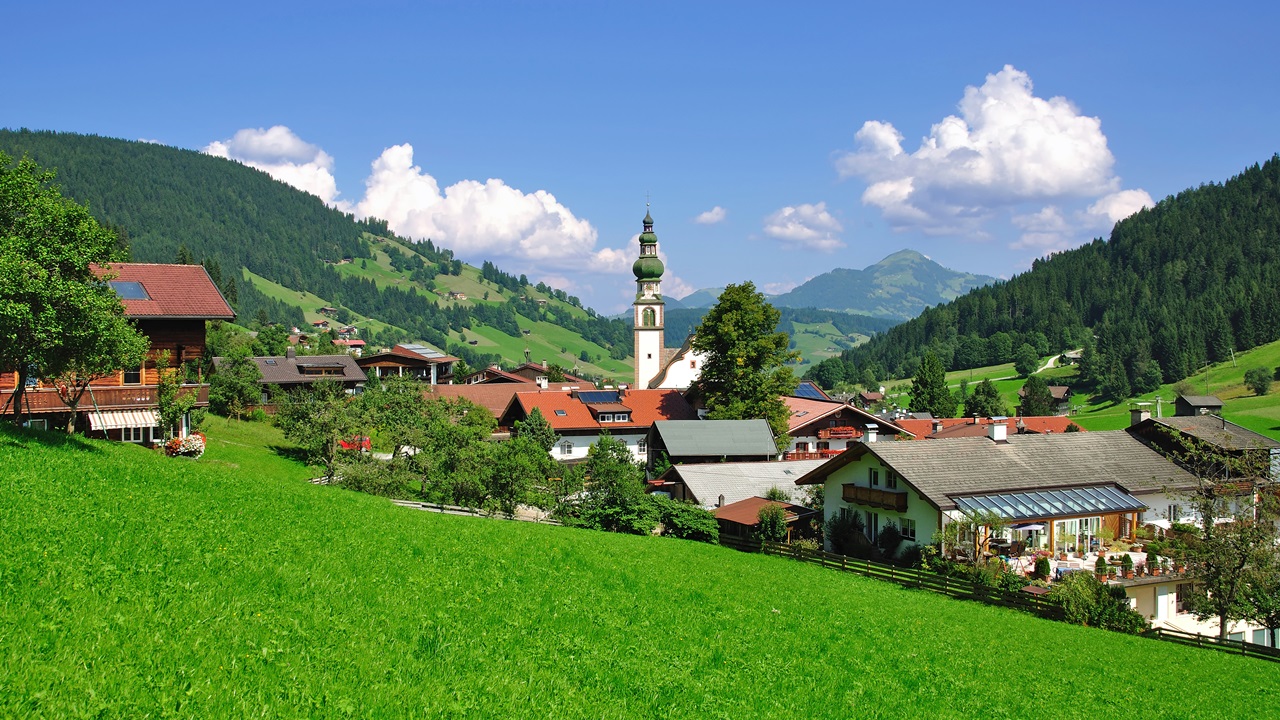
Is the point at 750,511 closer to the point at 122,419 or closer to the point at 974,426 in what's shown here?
the point at 122,419

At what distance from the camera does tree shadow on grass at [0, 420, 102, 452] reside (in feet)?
62.5

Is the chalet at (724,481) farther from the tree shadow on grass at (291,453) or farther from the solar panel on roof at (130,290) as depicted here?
the solar panel on roof at (130,290)

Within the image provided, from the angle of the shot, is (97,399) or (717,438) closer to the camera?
(97,399)

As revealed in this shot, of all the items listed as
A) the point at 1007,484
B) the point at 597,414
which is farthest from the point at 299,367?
the point at 1007,484

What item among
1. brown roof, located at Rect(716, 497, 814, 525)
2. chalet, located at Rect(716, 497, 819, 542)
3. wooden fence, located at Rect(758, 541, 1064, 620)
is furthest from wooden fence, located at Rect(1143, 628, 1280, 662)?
brown roof, located at Rect(716, 497, 814, 525)

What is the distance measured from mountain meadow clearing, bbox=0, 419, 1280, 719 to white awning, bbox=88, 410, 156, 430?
9547 millimetres

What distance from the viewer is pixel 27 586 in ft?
34.0

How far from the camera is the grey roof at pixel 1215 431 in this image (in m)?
42.3

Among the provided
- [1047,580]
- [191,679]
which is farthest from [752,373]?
[191,679]

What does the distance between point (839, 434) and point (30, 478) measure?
5793 cm

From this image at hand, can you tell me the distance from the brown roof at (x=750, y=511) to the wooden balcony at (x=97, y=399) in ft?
83.0

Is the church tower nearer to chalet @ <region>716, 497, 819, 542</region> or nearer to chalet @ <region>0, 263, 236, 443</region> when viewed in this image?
chalet @ <region>716, 497, 819, 542</region>

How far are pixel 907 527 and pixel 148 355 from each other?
32300 millimetres

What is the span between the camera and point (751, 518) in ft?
129
